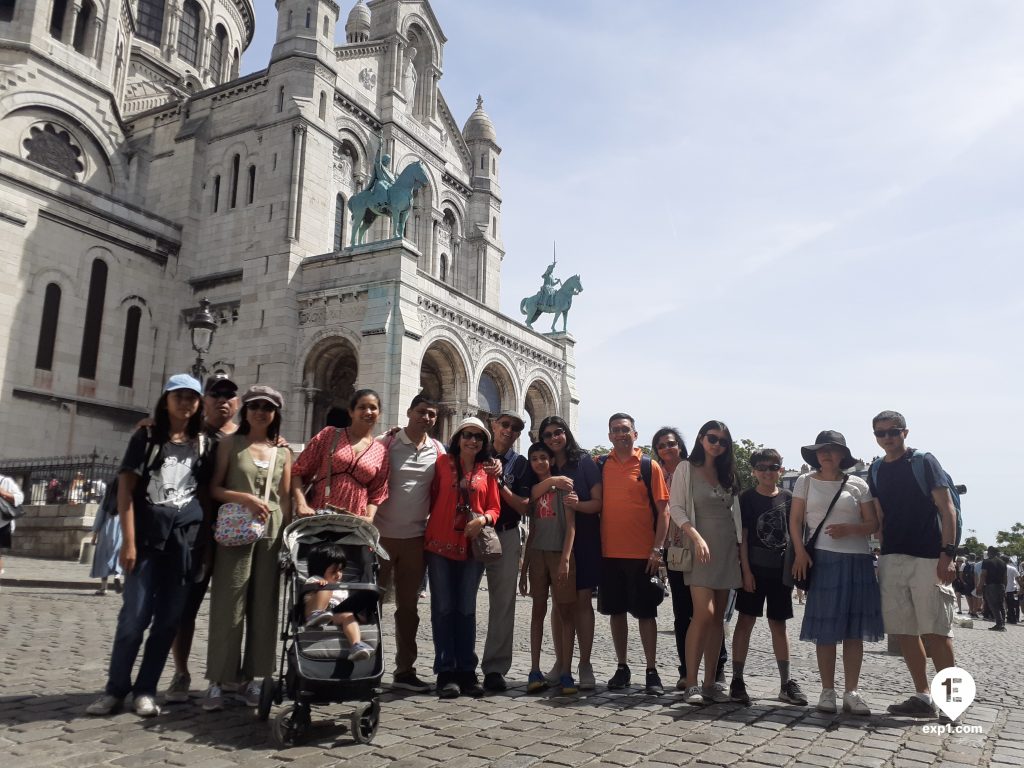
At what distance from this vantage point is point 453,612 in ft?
18.5

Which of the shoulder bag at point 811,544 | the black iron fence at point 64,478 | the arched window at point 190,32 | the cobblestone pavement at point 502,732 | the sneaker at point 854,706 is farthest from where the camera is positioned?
the arched window at point 190,32

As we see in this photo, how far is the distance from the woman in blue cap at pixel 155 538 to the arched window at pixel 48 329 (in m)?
19.6

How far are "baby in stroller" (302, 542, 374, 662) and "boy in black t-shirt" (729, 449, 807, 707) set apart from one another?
2900 mm

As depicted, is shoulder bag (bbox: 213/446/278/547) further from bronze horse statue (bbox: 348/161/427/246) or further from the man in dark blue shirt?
bronze horse statue (bbox: 348/161/427/246)

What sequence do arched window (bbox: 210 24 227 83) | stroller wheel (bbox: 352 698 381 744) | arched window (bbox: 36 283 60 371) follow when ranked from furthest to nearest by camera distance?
1. arched window (bbox: 210 24 227 83)
2. arched window (bbox: 36 283 60 371)
3. stroller wheel (bbox: 352 698 381 744)

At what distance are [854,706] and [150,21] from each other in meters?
37.4

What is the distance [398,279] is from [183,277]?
8.72 m

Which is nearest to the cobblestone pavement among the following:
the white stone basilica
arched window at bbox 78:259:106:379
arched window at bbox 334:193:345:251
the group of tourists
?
the group of tourists

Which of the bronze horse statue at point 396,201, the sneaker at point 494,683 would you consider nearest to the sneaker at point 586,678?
the sneaker at point 494,683

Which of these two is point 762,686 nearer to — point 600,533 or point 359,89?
point 600,533

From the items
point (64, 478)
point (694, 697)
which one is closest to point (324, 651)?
point (694, 697)

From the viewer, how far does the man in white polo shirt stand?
560 centimetres

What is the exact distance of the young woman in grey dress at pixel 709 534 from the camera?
5.45 m

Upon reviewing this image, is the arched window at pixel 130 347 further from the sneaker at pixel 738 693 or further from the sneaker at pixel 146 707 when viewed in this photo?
the sneaker at pixel 738 693
